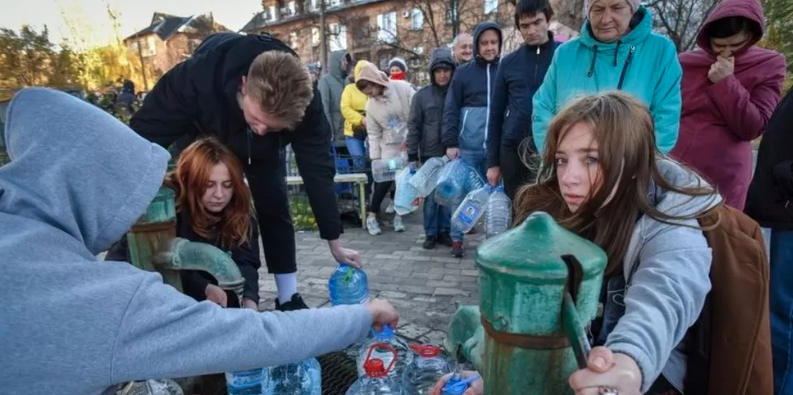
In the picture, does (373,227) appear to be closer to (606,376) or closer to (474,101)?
(474,101)

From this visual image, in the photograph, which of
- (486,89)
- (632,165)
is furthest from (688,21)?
(632,165)

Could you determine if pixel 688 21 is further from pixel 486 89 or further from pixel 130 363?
pixel 130 363

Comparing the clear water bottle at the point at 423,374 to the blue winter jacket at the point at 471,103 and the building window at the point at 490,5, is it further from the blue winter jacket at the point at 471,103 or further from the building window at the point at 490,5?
the building window at the point at 490,5

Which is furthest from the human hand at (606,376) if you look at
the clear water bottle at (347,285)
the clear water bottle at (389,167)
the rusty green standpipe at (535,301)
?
the clear water bottle at (389,167)

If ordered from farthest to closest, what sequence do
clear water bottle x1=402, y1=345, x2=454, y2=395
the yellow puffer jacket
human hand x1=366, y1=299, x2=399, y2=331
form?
1. the yellow puffer jacket
2. clear water bottle x1=402, y1=345, x2=454, y2=395
3. human hand x1=366, y1=299, x2=399, y2=331

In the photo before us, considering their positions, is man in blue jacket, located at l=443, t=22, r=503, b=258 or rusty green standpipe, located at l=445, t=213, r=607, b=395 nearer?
rusty green standpipe, located at l=445, t=213, r=607, b=395

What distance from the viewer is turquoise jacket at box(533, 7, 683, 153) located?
2373mm

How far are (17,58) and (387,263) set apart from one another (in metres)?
5.46

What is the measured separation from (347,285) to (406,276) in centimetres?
137

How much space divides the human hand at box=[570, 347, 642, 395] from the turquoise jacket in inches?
71.3

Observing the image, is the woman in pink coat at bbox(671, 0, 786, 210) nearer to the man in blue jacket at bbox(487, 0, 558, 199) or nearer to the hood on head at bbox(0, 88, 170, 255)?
the man in blue jacket at bbox(487, 0, 558, 199)

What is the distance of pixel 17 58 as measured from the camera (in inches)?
227

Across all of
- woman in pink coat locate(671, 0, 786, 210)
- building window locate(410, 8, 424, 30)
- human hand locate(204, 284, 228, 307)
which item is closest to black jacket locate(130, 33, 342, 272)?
human hand locate(204, 284, 228, 307)

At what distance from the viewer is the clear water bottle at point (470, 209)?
4.02m
